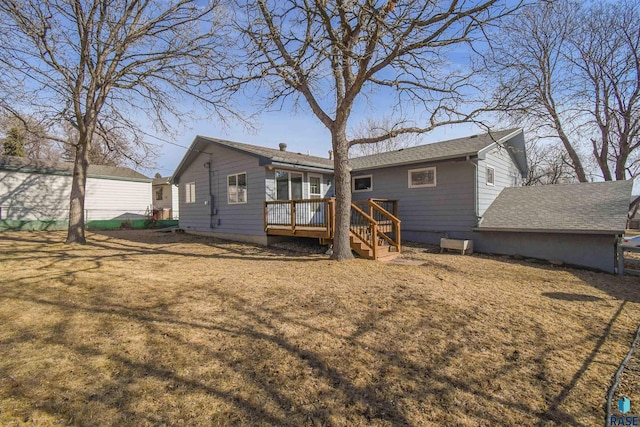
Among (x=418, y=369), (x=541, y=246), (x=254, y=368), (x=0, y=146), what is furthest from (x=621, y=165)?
(x=0, y=146)

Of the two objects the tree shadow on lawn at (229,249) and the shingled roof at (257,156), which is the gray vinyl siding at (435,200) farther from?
the tree shadow on lawn at (229,249)

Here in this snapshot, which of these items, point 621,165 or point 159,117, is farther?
point 621,165

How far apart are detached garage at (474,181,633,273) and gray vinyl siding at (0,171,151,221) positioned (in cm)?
1967

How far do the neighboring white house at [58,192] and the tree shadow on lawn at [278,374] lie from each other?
16.1 m

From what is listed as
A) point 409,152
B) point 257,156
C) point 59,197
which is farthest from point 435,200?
point 59,197

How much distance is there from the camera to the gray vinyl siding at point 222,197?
11367 millimetres

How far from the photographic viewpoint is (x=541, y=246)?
9.31 metres

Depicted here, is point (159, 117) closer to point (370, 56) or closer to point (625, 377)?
point (370, 56)

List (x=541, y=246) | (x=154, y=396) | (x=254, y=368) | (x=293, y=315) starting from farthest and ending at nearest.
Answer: (x=541, y=246) < (x=293, y=315) < (x=254, y=368) < (x=154, y=396)

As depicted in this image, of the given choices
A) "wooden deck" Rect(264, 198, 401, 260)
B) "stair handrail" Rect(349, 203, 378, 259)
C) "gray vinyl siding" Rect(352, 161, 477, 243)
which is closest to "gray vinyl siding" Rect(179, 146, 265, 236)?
"wooden deck" Rect(264, 198, 401, 260)

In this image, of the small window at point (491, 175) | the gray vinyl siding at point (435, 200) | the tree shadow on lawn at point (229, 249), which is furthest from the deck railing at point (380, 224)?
the small window at point (491, 175)

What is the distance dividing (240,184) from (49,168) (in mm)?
11842

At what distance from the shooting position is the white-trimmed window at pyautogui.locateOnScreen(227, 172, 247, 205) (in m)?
12.0

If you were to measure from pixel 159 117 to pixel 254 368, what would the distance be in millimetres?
12319
